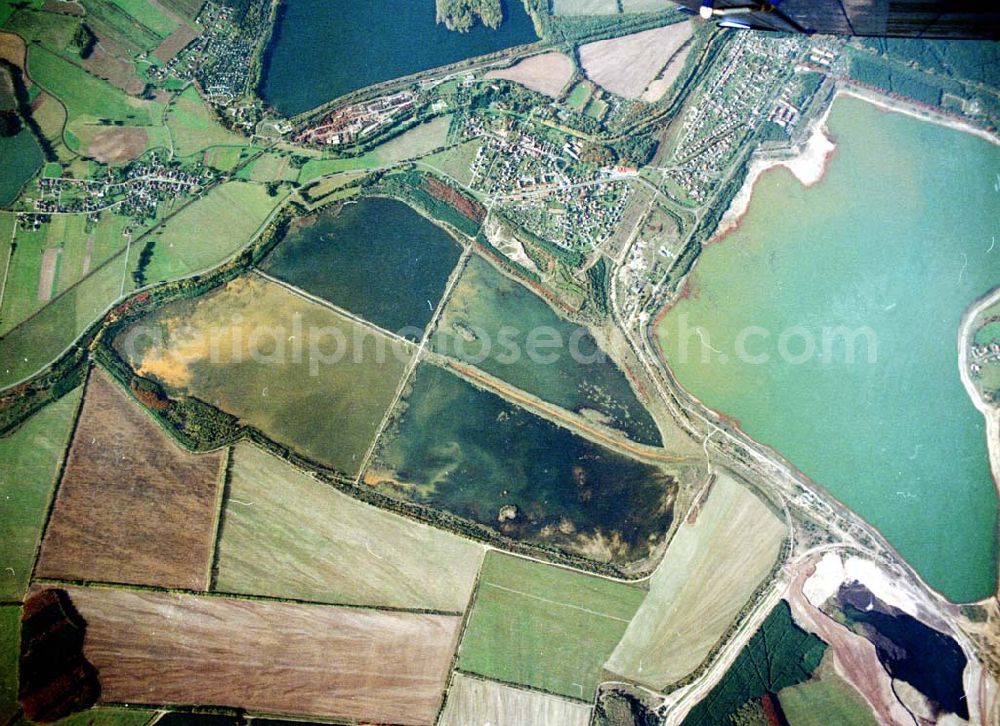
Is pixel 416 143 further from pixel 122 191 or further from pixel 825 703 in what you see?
pixel 825 703

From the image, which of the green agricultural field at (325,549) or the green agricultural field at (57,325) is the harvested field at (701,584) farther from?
the green agricultural field at (57,325)

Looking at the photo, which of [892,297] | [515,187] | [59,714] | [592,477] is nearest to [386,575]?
[592,477]

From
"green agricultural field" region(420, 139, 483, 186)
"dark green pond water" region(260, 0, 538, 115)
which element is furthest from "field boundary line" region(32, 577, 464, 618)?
"dark green pond water" region(260, 0, 538, 115)

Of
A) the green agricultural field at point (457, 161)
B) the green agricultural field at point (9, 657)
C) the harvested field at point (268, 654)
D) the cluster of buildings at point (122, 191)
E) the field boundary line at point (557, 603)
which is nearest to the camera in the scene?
the green agricultural field at point (9, 657)

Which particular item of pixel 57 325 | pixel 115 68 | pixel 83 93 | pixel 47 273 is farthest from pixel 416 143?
pixel 57 325

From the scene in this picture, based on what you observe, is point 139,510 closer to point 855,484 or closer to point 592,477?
point 592,477

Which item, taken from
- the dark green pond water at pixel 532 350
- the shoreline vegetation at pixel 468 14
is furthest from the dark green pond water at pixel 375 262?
the shoreline vegetation at pixel 468 14
